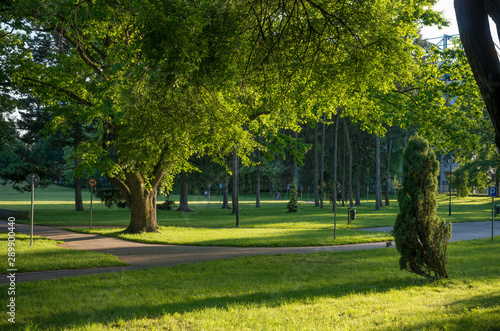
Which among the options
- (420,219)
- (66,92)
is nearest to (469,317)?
(420,219)

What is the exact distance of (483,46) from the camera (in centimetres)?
500

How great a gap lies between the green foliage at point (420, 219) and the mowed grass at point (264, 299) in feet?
1.96

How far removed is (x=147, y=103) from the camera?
789 centimetres

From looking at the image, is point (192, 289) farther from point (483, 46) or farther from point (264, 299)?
point (483, 46)

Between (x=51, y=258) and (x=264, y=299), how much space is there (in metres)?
7.54

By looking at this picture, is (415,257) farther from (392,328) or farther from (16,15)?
(16,15)

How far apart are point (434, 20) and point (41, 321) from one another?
51.3ft

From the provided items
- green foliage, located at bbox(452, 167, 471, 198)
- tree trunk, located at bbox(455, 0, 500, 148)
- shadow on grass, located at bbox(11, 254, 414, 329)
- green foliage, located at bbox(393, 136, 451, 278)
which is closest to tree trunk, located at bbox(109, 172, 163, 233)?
shadow on grass, located at bbox(11, 254, 414, 329)

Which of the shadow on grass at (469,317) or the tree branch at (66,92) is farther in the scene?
the tree branch at (66,92)

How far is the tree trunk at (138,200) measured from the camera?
2002 centimetres

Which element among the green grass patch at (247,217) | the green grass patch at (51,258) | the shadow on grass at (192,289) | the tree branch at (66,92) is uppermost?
the tree branch at (66,92)

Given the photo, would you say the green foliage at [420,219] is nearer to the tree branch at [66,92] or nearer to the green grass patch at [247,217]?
the tree branch at [66,92]

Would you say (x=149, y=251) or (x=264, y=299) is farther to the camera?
(x=149, y=251)

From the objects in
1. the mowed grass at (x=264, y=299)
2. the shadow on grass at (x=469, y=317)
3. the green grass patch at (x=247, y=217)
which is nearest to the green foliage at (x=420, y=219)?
the mowed grass at (x=264, y=299)
